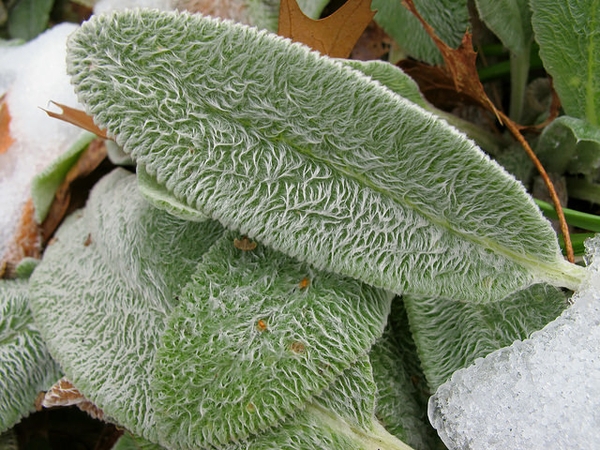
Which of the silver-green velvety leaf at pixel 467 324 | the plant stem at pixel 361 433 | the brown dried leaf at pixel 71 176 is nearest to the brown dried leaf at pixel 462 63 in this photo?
the silver-green velvety leaf at pixel 467 324

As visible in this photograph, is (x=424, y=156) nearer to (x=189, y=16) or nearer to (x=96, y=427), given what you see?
(x=189, y=16)

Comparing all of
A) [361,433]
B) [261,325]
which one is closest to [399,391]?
[361,433]

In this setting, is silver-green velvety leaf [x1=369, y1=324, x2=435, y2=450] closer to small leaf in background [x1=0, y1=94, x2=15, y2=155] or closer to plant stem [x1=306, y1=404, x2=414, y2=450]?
plant stem [x1=306, y1=404, x2=414, y2=450]

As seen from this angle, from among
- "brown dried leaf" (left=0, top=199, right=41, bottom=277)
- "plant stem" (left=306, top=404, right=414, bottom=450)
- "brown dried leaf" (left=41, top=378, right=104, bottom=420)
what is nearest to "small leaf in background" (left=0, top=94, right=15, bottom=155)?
"brown dried leaf" (left=0, top=199, right=41, bottom=277)

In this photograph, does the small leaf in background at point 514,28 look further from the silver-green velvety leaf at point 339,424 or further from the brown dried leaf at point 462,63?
the silver-green velvety leaf at point 339,424

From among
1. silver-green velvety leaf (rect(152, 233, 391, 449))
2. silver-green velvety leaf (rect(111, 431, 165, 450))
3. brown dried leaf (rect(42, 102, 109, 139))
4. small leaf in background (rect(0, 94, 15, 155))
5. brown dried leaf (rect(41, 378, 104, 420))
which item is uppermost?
brown dried leaf (rect(42, 102, 109, 139))

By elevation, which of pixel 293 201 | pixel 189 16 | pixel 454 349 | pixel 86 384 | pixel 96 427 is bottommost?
pixel 96 427

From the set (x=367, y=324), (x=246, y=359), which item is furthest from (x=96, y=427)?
(x=367, y=324)
